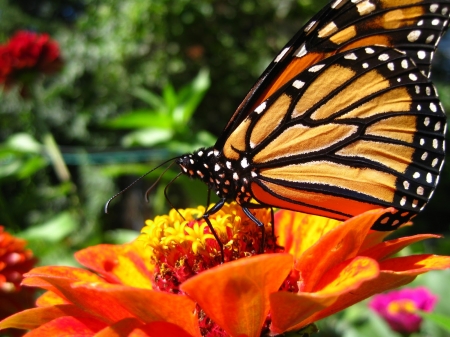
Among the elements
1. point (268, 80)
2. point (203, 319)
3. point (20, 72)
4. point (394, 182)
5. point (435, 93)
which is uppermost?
point (20, 72)

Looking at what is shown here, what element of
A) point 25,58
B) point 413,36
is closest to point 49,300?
point 413,36

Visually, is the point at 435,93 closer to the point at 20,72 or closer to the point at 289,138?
the point at 289,138

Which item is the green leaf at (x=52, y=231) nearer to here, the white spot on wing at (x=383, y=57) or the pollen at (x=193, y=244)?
the pollen at (x=193, y=244)

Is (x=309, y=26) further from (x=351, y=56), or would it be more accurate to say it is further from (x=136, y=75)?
(x=136, y=75)

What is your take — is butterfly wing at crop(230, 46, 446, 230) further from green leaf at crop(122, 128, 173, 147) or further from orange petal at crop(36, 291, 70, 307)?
green leaf at crop(122, 128, 173, 147)

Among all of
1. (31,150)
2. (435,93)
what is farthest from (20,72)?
(435,93)
